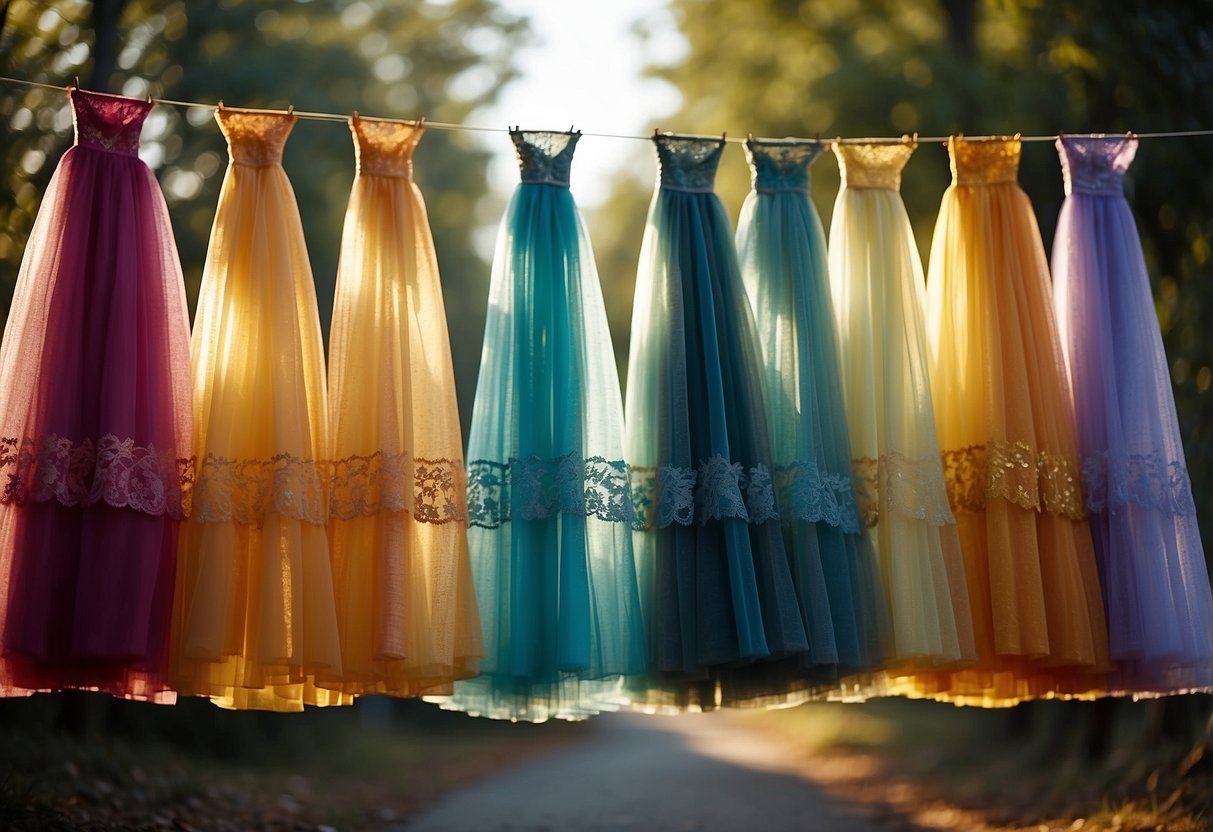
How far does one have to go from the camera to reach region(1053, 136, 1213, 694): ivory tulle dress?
3795 mm

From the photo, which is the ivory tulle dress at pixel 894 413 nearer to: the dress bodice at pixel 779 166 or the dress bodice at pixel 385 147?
the dress bodice at pixel 779 166

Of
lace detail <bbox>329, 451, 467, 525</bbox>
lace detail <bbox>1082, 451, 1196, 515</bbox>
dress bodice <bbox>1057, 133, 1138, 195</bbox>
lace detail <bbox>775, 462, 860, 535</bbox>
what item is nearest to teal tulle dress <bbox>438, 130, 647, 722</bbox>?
lace detail <bbox>329, 451, 467, 525</bbox>

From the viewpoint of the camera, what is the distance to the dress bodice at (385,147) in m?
3.78

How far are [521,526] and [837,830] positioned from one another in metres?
4.39

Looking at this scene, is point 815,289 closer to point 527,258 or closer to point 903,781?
point 527,258

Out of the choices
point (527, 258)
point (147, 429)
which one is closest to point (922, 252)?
point (527, 258)

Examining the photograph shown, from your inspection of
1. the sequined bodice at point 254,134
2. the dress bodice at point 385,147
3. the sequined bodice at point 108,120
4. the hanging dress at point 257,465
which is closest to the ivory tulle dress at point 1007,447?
the dress bodice at point 385,147

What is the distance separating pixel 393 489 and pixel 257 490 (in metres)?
0.40

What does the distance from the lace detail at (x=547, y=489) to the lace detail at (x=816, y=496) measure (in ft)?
1.68

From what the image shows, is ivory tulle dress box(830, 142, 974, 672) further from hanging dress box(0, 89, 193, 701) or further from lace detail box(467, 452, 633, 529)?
hanging dress box(0, 89, 193, 701)

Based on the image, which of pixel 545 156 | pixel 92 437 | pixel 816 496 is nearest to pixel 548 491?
pixel 816 496

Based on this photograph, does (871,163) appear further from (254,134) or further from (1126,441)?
(254,134)

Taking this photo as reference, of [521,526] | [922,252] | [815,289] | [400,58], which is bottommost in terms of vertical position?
[521,526]

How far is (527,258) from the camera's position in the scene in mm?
3844
